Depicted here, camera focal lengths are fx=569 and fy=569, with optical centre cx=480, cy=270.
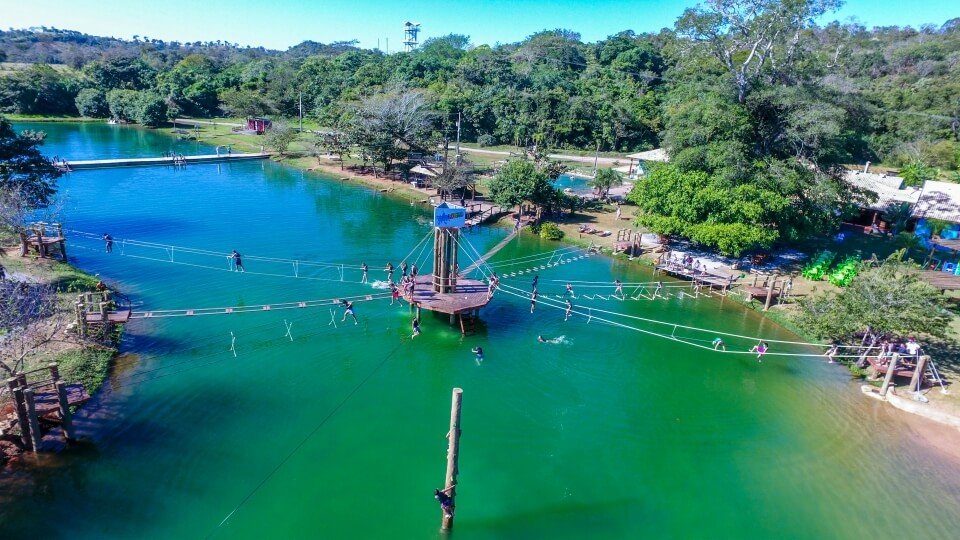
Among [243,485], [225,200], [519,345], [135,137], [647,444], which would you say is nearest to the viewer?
[243,485]

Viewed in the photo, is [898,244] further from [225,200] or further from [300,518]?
[225,200]

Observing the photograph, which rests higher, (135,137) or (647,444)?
(135,137)

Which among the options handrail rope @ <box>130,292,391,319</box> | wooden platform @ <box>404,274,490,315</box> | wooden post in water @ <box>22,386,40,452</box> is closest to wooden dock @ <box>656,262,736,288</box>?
wooden platform @ <box>404,274,490,315</box>

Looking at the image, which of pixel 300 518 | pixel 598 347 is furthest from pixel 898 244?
pixel 300 518

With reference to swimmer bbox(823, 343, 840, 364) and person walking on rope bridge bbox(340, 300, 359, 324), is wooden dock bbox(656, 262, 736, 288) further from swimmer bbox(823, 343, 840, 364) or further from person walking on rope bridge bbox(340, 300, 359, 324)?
person walking on rope bridge bbox(340, 300, 359, 324)

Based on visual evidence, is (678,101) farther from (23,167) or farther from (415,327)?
(23,167)
